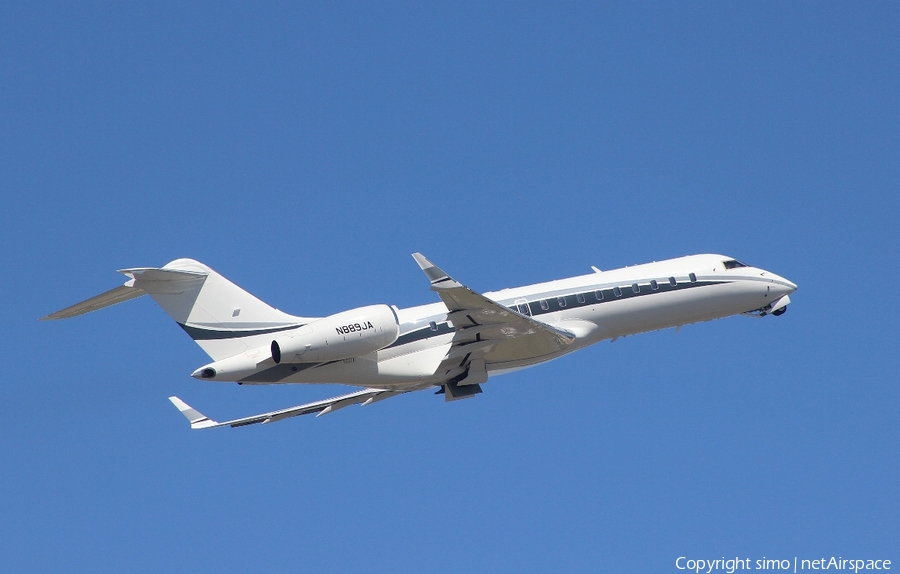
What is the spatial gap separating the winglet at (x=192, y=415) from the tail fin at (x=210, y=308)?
3.83 m

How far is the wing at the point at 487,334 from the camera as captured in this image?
86.9 ft

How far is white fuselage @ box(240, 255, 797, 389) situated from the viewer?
92.8 ft

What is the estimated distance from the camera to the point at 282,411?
31.7 metres

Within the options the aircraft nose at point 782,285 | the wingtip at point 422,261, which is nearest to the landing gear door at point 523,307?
the wingtip at point 422,261

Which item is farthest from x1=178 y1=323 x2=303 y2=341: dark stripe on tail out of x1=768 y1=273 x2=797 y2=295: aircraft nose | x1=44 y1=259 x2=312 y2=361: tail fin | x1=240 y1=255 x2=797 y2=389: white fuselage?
x1=768 y1=273 x2=797 y2=295: aircraft nose

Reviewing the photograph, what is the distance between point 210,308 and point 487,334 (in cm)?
671

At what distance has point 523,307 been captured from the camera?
30.0 meters

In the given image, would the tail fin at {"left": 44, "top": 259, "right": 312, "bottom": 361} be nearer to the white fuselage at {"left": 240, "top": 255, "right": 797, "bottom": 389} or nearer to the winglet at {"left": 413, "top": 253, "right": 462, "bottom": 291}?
the white fuselage at {"left": 240, "top": 255, "right": 797, "bottom": 389}

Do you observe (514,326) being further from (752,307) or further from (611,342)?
(752,307)

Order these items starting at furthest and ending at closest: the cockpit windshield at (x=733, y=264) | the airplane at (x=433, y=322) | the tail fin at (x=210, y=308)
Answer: the cockpit windshield at (x=733, y=264) < the tail fin at (x=210, y=308) < the airplane at (x=433, y=322)

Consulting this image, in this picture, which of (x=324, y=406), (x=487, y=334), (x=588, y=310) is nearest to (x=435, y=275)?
(x=487, y=334)

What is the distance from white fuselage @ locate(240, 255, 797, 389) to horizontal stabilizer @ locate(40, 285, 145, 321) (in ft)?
11.1

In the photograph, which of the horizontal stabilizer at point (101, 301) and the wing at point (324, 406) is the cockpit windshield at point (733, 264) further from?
the horizontal stabilizer at point (101, 301)

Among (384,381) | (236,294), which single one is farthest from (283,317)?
(384,381)
